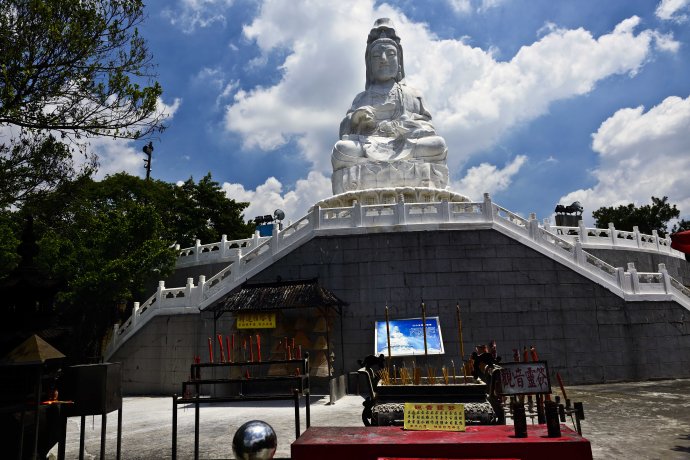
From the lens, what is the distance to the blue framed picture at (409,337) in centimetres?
1284

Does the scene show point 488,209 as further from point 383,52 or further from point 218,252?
point 383,52

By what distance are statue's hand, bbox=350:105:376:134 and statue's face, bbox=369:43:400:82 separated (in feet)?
7.90

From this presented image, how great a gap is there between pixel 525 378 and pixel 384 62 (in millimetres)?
20865

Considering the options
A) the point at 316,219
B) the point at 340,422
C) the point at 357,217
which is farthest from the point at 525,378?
the point at 316,219

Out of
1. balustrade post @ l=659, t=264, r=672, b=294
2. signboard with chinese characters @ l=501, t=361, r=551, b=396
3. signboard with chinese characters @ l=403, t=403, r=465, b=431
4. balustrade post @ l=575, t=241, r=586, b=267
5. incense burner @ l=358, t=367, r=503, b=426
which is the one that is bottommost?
incense burner @ l=358, t=367, r=503, b=426

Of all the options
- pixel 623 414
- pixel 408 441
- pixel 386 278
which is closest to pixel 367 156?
pixel 386 278

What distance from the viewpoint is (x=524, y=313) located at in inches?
547

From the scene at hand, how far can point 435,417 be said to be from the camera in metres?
4.41

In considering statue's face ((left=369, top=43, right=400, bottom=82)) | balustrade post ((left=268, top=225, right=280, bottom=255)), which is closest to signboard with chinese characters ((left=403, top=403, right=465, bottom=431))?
balustrade post ((left=268, top=225, right=280, bottom=255))

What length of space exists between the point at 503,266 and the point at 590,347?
3.22 meters

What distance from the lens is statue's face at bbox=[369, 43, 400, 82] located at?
24109mm

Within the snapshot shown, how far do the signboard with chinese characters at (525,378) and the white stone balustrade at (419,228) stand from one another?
29.2 feet

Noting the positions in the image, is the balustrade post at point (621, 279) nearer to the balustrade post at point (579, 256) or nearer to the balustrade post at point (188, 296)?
the balustrade post at point (579, 256)

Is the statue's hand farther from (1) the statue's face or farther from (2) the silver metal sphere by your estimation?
(2) the silver metal sphere
